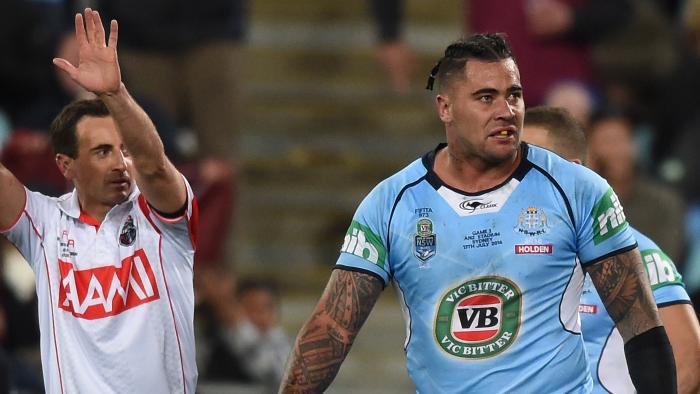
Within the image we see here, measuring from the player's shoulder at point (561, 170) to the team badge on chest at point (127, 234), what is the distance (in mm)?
1498

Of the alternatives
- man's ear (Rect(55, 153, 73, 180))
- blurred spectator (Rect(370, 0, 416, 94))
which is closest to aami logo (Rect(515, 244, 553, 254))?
man's ear (Rect(55, 153, 73, 180))

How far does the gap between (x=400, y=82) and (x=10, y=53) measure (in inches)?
101

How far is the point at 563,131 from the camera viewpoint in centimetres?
620

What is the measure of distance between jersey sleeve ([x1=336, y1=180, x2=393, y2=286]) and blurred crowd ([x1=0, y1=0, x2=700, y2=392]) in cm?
372

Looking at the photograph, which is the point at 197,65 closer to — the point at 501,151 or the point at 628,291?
the point at 501,151

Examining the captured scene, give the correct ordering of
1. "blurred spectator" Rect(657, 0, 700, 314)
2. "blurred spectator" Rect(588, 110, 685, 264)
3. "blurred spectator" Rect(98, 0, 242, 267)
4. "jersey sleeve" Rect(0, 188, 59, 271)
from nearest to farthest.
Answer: "jersey sleeve" Rect(0, 188, 59, 271) → "blurred spectator" Rect(588, 110, 685, 264) → "blurred spectator" Rect(98, 0, 242, 267) → "blurred spectator" Rect(657, 0, 700, 314)

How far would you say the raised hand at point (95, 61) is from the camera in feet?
17.9

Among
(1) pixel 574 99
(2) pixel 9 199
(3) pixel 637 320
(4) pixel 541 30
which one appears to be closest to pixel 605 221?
(3) pixel 637 320

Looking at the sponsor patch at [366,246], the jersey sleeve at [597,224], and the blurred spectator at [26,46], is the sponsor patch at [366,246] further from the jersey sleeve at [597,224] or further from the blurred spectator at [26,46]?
the blurred spectator at [26,46]

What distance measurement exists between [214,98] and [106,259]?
4359 millimetres

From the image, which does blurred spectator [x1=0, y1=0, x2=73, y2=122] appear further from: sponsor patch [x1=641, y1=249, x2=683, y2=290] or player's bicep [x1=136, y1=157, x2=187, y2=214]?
sponsor patch [x1=641, y1=249, x2=683, y2=290]

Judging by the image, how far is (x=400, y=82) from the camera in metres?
10.5

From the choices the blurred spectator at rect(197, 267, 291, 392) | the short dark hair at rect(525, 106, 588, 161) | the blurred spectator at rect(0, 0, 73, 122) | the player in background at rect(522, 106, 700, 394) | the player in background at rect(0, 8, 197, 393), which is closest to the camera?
the player in background at rect(0, 8, 197, 393)

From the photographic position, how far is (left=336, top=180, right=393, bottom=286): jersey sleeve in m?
5.44
